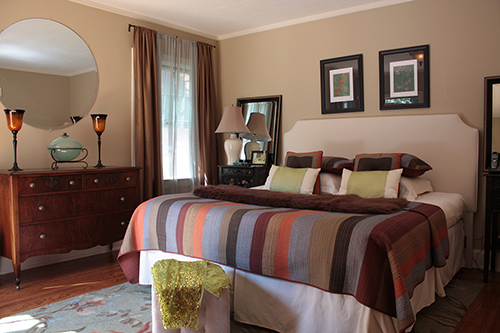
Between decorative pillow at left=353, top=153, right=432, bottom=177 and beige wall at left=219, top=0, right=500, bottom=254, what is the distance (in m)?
0.66

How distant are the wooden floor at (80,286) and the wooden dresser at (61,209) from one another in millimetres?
223

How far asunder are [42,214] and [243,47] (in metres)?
3.20

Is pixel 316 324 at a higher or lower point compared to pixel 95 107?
lower

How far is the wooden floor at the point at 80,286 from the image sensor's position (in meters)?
2.40

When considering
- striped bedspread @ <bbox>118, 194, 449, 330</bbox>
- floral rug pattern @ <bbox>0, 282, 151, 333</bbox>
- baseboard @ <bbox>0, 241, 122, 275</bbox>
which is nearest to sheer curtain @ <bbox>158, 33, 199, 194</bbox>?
baseboard @ <bbox>0, 241, 122, 275</bbox>

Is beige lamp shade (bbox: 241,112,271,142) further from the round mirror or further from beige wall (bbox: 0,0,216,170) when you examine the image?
the round mirror

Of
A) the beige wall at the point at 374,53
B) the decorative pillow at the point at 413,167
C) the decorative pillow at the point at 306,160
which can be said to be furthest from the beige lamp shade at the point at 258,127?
the decorative pillow at the point at 413,167

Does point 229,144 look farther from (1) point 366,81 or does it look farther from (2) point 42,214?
(2) point 42,214

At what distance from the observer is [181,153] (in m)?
4.83

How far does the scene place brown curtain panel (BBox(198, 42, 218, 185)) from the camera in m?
5.00

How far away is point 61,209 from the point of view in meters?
3.25

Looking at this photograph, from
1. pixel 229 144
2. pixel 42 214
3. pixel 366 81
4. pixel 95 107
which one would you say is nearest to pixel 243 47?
pixel 229 144

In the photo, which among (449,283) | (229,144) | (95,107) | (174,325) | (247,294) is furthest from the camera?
(229,144)

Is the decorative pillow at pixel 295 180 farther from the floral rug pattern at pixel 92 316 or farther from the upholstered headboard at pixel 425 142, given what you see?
the floral rug pattern at pixel 92 316
